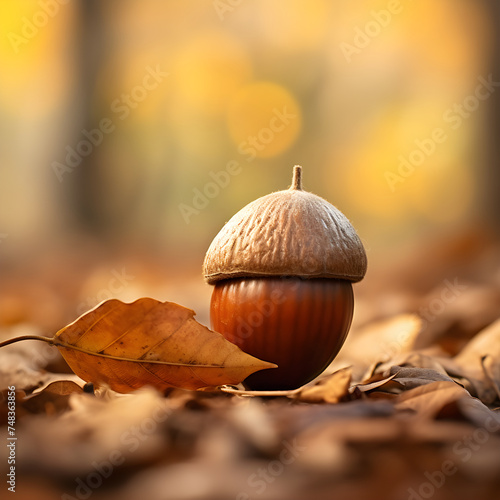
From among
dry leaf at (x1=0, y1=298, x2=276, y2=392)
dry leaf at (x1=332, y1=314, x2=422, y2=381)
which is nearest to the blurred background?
dry leaf at (x1=332, y1=314, x2=422, y2=381)

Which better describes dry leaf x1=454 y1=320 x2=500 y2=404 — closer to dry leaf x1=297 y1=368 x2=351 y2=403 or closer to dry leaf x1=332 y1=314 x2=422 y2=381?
dry leaf x1=332 y1=314 x2=422 y2=381

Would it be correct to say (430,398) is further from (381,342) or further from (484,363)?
(381,342)

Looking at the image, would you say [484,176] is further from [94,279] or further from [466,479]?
[466,479]

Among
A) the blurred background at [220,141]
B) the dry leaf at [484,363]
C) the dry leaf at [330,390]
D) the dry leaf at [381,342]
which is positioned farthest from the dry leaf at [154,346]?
the blurred background at [220,141]

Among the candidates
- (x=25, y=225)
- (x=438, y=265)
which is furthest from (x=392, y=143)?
(x=25, y=225)

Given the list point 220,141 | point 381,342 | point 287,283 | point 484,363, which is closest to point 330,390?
point 287,283

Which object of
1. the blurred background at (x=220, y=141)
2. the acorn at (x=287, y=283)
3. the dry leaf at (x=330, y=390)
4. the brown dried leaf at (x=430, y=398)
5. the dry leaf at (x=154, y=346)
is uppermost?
the blurred background at (x=220, y=141)

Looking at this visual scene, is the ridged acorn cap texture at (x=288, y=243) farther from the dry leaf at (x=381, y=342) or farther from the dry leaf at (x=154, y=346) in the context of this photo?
the dry leaf at (x=381, y=342)
